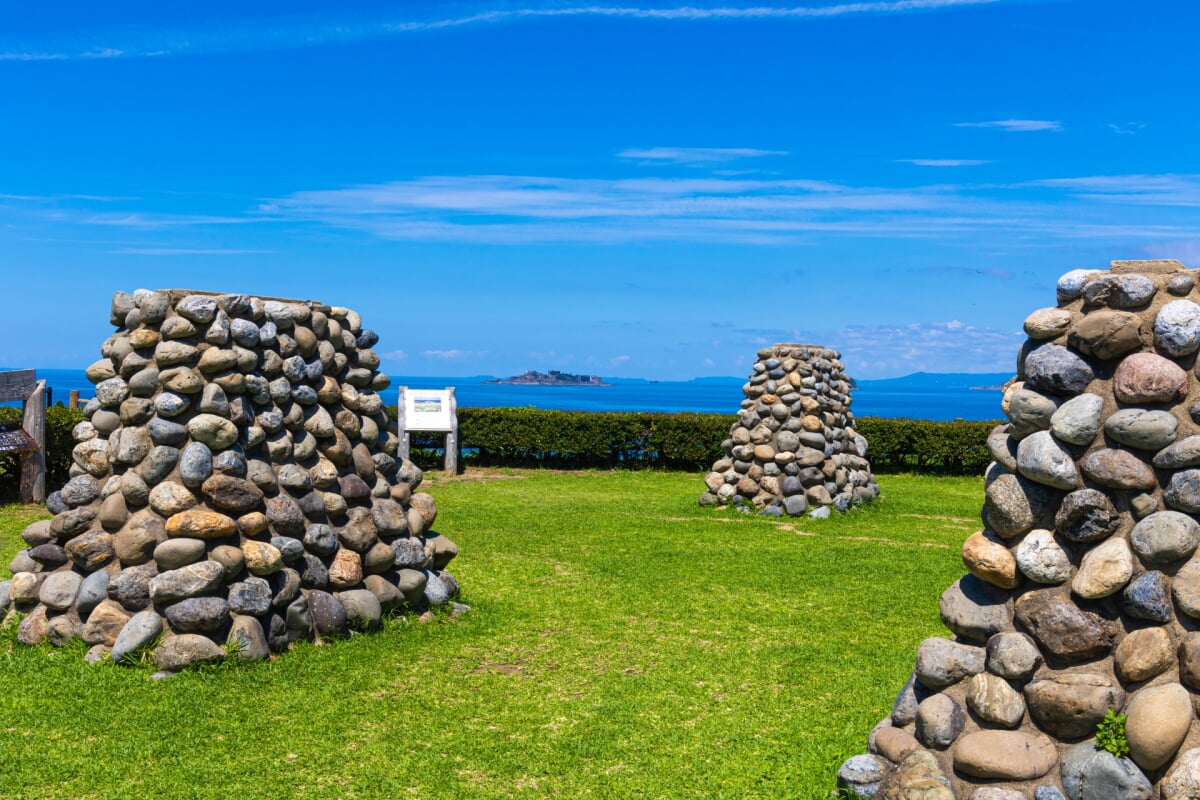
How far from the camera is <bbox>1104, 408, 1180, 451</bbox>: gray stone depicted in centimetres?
434

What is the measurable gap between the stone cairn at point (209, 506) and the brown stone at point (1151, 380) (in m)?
5.88

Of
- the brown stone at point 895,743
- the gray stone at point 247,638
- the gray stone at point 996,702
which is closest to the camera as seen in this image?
the gray stone at point 996,702

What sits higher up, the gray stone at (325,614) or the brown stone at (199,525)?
the brown stone at (199,525)

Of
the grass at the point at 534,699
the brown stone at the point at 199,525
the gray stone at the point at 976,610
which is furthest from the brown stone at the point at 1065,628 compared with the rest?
the brown stone at the point at 199,525

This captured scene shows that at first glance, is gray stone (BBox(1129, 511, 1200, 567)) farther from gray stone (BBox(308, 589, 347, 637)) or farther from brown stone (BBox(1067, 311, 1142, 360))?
gray stone (BBox(308, 589, 347, 637))

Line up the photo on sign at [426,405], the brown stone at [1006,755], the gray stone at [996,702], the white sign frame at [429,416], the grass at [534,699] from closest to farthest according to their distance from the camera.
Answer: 1. the brown stone at [1006,755]
2. the gray stone at [996,702]
3. the grass at [534,699]
4. the white sign frame at [429,416]
5. the photo on sign at [426,405]

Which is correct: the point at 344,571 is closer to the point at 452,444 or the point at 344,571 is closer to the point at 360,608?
the point at 360,608

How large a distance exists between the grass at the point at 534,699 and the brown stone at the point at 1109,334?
2710 mm

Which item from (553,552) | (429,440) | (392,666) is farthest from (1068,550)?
(429,440)

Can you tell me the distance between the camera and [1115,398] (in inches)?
180

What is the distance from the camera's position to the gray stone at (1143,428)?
434 cm

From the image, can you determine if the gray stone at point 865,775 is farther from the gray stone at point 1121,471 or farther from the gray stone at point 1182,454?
the gray stone at point 1182,454

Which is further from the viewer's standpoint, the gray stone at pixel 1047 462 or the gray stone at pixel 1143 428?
the gray stone at pixel 1047 462

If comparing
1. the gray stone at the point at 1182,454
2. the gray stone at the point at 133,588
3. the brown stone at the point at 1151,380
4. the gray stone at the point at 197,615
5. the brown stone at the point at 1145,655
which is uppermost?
the brown stone at the point at 1151,380
